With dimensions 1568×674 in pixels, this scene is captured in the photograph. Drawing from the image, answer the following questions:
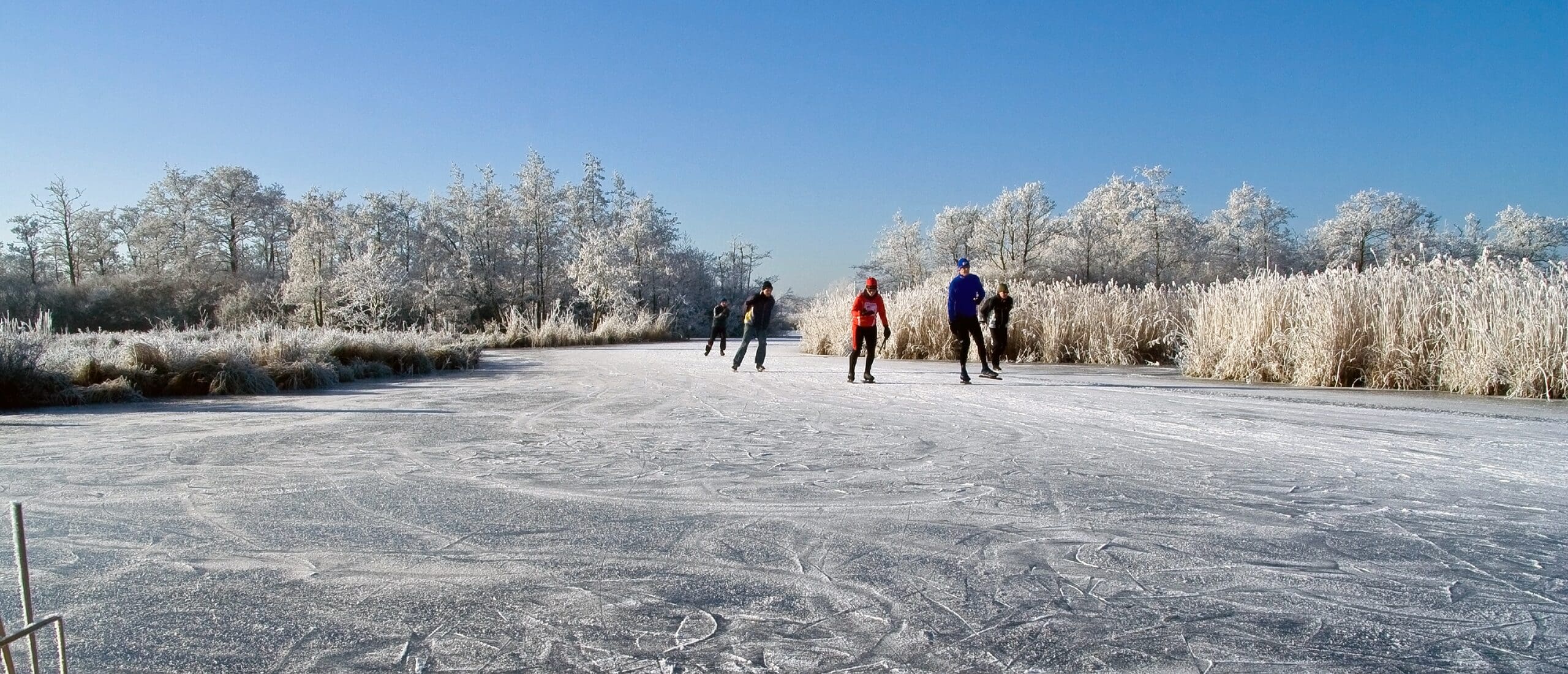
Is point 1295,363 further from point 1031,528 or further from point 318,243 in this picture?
point 318,243

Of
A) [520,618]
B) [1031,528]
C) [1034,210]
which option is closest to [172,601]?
[520,618]

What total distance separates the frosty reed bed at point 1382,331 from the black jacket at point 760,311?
20.7 feet

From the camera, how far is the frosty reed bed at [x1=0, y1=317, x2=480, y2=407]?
751cm

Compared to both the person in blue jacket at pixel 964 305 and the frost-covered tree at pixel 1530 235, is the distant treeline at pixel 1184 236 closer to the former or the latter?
the frost-covered tree at pixel 1530 235

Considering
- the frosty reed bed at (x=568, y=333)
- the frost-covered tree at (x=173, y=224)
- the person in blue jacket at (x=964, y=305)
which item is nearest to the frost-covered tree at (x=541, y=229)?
the frosty reed bed at (x=568, y=333)

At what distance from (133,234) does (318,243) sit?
14038mm

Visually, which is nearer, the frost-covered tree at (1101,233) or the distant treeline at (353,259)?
the distant treeline at (353,259)

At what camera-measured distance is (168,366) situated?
343 inches

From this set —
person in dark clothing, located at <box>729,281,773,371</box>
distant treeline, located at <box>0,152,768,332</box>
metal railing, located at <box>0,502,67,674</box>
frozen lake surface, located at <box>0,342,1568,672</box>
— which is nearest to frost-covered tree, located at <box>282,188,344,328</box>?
distant treeline, located at <box>0,152,768,332</box>

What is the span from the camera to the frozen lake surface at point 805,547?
1928 mm

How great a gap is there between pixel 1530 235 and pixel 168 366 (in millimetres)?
71433

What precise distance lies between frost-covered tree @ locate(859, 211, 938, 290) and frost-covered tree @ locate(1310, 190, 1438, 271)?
28.4m

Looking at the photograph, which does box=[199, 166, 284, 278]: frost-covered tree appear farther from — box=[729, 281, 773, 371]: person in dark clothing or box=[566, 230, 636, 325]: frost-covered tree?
box=[729, 281, 773, 371]: person in dark clothing

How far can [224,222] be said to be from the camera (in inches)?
1535
